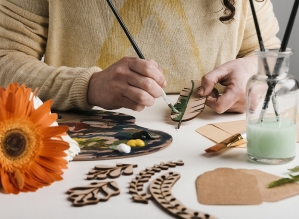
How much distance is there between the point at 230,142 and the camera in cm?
86

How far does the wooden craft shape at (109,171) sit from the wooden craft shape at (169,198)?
0.20ft

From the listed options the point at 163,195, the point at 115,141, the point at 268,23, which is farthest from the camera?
the point at 268,23

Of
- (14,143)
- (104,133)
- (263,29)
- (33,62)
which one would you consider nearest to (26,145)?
(14,143)

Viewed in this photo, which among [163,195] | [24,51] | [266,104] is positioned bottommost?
[163,195]

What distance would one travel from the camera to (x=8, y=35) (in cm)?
141

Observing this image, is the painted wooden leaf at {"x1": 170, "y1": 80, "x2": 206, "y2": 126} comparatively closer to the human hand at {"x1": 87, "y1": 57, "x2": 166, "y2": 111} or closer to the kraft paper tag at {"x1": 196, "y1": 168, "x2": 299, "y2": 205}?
the human hand at {"x1": 87, "y1": 57, "x2": 166, "y2": 111}

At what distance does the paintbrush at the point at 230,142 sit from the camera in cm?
84

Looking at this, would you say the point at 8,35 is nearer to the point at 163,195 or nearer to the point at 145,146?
the point at 145,146

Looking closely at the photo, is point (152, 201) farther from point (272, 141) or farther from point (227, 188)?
point (272, 141)

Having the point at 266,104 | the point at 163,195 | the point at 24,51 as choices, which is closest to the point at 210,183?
the point at 163,195

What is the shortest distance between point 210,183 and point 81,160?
22cm

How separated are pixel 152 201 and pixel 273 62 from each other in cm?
30

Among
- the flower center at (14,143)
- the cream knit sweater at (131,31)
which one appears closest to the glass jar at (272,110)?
the flower center at (14,143)

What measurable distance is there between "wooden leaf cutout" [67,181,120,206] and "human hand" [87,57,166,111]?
38 centimetres
